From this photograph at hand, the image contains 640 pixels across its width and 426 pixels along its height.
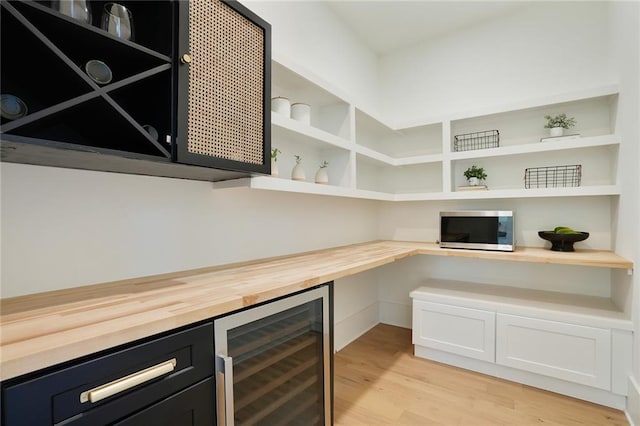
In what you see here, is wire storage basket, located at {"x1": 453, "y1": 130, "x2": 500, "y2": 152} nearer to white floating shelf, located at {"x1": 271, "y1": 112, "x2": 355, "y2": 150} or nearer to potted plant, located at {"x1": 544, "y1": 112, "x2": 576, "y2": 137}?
potted plant, located at {"x1": 544, "y1": 112, "x2": 576, "y2": 137}

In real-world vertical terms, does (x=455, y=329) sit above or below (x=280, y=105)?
below

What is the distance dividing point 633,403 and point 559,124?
191 cm

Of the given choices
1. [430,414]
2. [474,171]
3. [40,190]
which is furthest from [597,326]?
[40,190]

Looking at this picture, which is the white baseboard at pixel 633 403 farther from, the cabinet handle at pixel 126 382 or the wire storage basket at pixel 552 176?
the cabinet handle at pixel 126 382

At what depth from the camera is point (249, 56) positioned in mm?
1300

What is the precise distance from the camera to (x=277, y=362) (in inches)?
52.2

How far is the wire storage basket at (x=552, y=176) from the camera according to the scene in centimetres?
241

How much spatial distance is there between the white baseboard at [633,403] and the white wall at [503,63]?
206 centimetres

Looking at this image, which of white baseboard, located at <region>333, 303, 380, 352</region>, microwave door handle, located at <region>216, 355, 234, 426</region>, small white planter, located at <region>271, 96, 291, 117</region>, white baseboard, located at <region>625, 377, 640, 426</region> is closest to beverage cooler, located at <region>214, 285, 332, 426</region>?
microwave door handle, located at <region>216, 355, 234, 426</region>

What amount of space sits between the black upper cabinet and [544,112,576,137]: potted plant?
2.35 m

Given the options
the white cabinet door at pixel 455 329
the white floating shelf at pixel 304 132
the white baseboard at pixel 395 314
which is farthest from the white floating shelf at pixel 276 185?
the white baseboard at pixel 395 314

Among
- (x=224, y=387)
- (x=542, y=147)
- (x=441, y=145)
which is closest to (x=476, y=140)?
(x=441, y=145)

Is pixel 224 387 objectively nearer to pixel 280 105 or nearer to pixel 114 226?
pixel 114 226

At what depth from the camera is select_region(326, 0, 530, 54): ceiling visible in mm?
2568
